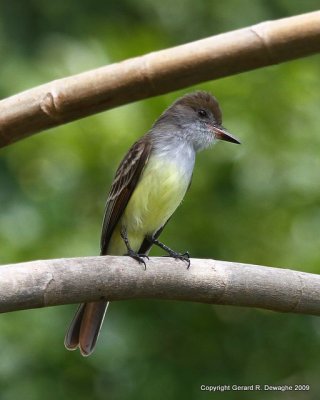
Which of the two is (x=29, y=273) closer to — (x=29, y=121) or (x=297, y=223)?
(x=29, y=121)

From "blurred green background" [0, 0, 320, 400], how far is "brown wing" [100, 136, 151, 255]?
0.28 metres

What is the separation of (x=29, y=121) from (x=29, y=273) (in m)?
0.50

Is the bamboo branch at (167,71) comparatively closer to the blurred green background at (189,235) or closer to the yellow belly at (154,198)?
the yellow belly at (154,198)

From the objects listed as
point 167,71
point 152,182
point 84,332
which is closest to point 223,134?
point 152,182

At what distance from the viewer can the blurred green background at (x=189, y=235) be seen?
502cm

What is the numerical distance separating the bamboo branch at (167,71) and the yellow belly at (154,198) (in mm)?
1554

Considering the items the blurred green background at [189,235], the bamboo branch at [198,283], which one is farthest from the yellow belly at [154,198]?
the bamboo branch at [198,283]

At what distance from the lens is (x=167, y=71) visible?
10.2 ft

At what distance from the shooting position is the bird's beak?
4979 mm

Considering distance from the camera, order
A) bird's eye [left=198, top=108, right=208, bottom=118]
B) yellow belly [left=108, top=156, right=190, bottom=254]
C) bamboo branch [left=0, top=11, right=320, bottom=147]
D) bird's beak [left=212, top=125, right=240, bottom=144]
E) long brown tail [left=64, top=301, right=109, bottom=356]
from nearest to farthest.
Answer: bamboo branch [left=0, top=11, right=320, bottom=147] → long brown tail [left=64, top=301, right=109, bottom=356] → yellow belly [left=108, top=156, right=190, bottom=254] → bird's beak [left=212, top=125, right=240, bottom=144] → bird's eye [left=198, top=108, right=208, bottom=118]

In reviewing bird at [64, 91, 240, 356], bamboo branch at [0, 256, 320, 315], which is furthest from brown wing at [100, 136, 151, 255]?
bamboo branch at [0, 256, 320, 315]

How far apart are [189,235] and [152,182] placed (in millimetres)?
580

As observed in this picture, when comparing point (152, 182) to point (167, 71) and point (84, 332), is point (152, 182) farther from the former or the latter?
point (167, 71)

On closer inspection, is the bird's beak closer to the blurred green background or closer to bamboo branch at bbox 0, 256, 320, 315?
the blurred green background
